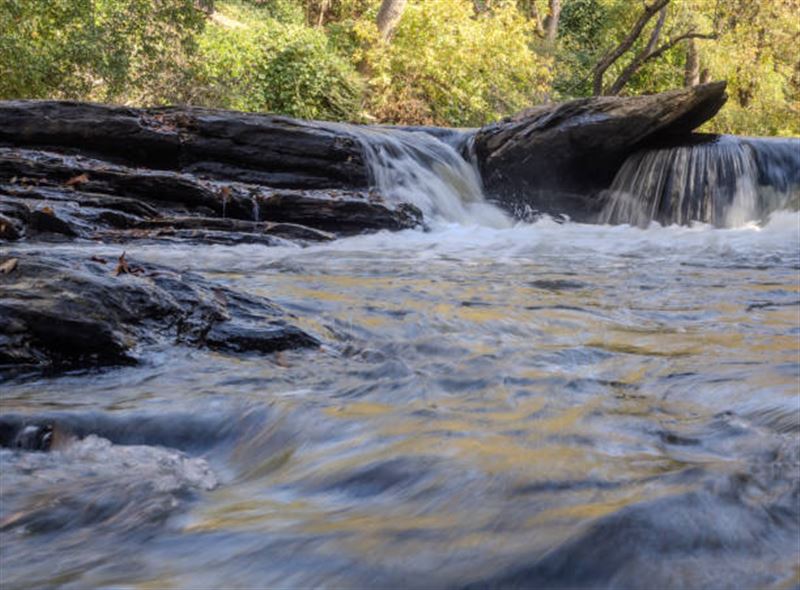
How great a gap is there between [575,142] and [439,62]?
7.78 m

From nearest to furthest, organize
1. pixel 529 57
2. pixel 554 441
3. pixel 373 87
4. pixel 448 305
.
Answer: pixel 554 441
pixel 448 305
pixel 373 87
pixel 529 57

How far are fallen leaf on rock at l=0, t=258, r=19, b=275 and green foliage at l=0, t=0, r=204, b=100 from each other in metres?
10.9

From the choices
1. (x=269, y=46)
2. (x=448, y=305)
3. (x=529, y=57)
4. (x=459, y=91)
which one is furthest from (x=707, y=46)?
(x=448, y=305)

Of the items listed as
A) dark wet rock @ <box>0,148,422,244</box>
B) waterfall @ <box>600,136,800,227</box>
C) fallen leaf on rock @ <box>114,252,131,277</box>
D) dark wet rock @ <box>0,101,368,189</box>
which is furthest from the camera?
waterfall @ <box>600,136,800,227</box>

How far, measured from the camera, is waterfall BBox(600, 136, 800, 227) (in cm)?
1230

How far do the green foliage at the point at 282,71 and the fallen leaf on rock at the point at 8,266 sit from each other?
13.0 metres

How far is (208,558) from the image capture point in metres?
1.60

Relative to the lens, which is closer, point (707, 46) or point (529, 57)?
point (529, 57)

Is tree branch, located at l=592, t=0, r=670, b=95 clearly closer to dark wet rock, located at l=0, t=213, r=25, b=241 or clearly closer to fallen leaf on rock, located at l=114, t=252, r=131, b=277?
dark wet rock, located at l=0, t=213, r=25, b=241

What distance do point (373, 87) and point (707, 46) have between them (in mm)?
10445

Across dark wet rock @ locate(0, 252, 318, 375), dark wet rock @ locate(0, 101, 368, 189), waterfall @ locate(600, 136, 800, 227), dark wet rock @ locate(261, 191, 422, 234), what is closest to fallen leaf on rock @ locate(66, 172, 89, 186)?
dark wet rock @ locate(0, 101, 368, 189)

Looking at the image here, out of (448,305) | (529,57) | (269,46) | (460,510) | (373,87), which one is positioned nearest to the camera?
(460,510)

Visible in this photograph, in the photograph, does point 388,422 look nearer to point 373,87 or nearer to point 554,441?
point 554,441

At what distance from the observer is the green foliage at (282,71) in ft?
53.1
